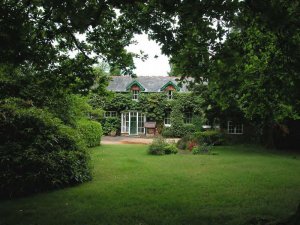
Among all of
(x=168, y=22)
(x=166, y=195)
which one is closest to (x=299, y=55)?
(x=168, y=22)

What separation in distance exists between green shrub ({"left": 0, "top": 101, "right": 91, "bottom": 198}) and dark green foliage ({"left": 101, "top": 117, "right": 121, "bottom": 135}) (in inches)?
978

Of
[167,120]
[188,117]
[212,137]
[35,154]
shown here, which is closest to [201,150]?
[212,137]

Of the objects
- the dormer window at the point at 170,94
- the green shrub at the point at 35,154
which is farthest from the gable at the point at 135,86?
the green shrub at the point at 35,154

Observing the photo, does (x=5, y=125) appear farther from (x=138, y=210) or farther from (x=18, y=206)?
(x=138, y=210)

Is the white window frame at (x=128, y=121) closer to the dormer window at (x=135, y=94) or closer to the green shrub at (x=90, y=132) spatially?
the dormer window at (x=135, y=94)

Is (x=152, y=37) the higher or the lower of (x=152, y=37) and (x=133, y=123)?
the higher

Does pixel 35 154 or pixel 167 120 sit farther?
pixel 167 120

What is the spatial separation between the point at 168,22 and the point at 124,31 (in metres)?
1.18

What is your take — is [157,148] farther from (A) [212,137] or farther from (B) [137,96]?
(B) [137,96]

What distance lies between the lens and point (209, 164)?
50.0ft

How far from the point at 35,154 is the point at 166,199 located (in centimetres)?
401

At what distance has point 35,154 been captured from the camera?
9.77 metres

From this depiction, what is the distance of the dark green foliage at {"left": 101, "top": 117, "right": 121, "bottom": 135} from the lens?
119 ft

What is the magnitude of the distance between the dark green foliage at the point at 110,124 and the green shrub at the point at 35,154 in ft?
81.5
